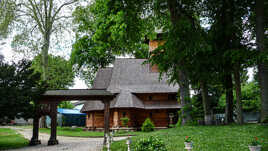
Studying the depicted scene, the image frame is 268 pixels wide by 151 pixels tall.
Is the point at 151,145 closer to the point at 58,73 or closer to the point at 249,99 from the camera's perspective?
the point at 249,99

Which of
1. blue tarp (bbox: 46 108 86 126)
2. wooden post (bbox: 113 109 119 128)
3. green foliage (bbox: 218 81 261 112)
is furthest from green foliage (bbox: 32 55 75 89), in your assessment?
green foliage (bbox: 218 81 261 112)

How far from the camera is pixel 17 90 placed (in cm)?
1395

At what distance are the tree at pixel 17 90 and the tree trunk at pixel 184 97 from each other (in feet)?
30.3

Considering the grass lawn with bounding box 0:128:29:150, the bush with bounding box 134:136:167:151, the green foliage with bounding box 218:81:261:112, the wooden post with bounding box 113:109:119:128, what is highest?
the green foliage with bounding box 218:81:261:112

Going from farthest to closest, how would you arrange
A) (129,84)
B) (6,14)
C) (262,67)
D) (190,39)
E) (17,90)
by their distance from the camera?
(129,84) < (6,14) < (190,39) < (17,90) < (262,67)

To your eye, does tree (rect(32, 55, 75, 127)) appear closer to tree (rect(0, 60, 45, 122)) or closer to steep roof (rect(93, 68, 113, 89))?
steep roof (rect(93, 68, 113, 89))

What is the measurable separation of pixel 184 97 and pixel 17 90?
408 inches

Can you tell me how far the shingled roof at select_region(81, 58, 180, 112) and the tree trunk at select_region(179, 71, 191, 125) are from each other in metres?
12.5

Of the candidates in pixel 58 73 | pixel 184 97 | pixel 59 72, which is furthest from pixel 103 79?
pixel 184 97

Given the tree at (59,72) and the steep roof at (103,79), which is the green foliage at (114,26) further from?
the tree at (59,72)

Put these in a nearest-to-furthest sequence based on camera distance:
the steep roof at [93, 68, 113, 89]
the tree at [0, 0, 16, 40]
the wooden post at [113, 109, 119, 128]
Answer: the tree at [0, 0, 16, 40] < the wooden post at [113, 109, 119, 128] < the steep roof at [93, 68, 113, 89]

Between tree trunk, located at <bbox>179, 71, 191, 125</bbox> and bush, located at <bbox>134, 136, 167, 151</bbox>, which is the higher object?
tree trunk, located at <bbox>179, 71, 191, 125</bbox>

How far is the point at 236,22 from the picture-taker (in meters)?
16.4

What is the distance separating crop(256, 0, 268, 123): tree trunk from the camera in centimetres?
1302
